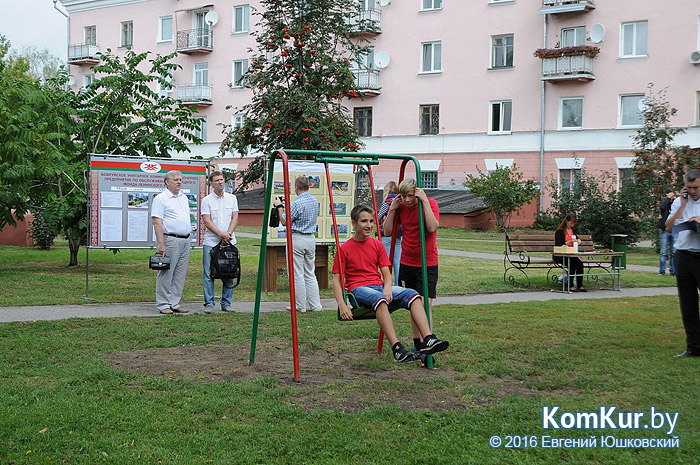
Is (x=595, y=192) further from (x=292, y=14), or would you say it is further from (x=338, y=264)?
(x=338, y=264)

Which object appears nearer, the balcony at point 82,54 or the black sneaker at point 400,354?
the black sneaker at point 400,354

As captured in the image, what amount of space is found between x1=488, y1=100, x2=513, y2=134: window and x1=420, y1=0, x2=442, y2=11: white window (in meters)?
5.66

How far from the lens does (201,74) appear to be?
155 ft

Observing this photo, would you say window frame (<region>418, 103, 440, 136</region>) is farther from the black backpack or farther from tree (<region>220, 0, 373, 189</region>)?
the black backpack

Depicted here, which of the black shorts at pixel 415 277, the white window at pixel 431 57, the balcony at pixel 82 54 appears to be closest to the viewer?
the black shorts at pixel 415 277

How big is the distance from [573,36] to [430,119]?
26.1 ft

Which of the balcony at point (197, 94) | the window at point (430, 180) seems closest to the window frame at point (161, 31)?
the balcony at point (197, 94)

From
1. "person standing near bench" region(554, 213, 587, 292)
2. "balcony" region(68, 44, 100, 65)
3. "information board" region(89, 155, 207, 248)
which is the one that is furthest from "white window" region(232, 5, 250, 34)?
"information board" region(89, 155, 207, 248)

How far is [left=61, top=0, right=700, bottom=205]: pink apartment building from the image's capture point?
109 ft

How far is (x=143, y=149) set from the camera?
16.8 metres

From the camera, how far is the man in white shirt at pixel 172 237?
11.0m

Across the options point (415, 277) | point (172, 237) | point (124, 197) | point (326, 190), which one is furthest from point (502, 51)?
point (415, 277)

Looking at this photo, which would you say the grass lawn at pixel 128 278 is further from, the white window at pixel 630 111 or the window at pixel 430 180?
the window at pixel 430 180

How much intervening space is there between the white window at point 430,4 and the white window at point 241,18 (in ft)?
35.8
